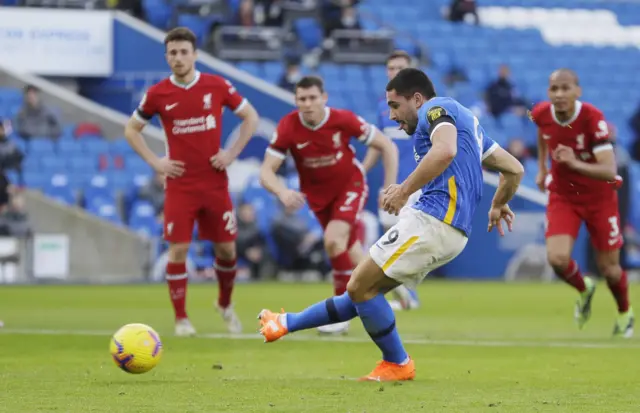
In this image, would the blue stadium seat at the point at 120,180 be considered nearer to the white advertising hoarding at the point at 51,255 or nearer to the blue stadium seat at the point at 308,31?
the white advertising hoarding at the point at 51,255

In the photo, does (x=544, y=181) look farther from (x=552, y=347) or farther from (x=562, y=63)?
(x=562, y=63)

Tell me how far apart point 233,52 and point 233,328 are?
15.9m

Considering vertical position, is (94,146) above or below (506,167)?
below

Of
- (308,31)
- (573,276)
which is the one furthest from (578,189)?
(308,31)

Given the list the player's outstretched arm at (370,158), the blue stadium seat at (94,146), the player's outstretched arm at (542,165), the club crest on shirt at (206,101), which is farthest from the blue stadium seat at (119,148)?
the player's outstretched arm at (542,165)

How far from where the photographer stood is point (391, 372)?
27.0 feet

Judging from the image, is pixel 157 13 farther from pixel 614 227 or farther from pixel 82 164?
pixel 614 227

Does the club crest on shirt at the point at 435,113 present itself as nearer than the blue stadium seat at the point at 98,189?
Yes

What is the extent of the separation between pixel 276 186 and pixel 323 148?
0.89 meters

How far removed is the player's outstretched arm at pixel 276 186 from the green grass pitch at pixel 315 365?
117 cm

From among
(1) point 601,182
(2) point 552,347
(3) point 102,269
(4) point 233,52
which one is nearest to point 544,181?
(1) point 601,182

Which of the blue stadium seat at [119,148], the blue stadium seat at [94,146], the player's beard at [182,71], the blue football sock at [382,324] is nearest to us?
the blue football sock at [382,324]

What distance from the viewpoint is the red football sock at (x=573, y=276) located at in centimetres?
1200

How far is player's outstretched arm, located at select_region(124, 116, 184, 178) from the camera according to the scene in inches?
467
